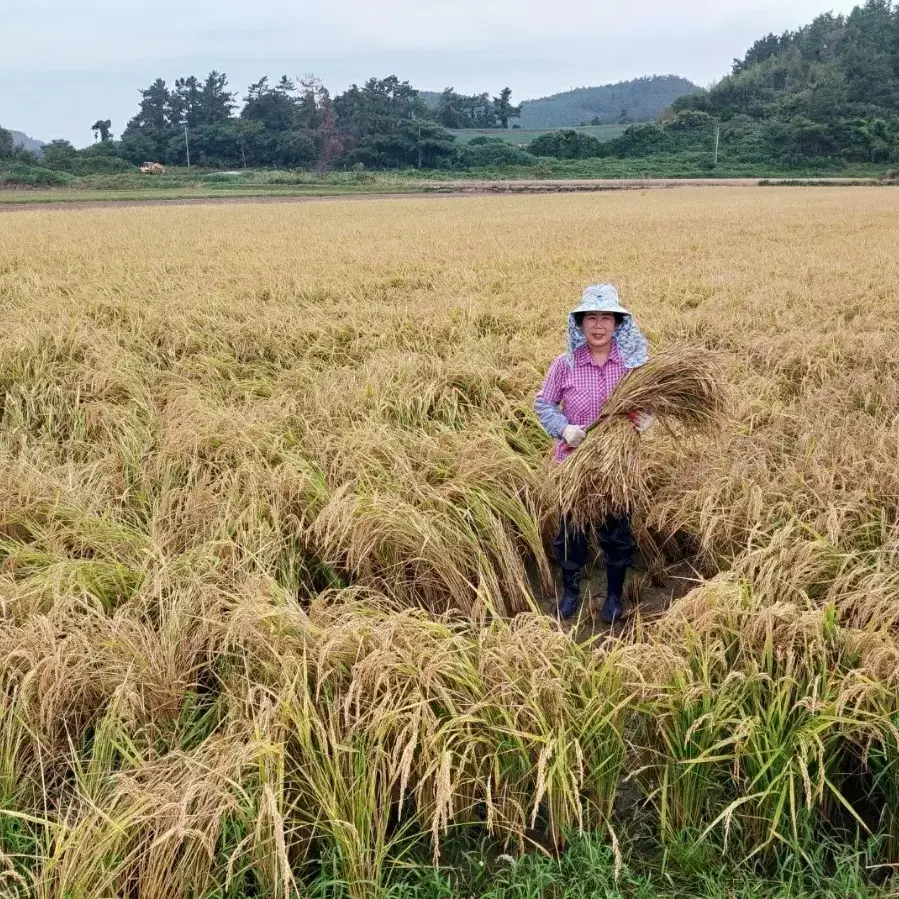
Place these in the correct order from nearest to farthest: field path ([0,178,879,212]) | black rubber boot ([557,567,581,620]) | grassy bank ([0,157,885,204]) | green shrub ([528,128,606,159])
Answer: black rubber boot ([557,567,581,620]) → field path ([0,178,879,212]) → grassy bank ([0,157,885,204]) → green shrub ([528,128,606,159])

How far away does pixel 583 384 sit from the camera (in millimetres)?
3268

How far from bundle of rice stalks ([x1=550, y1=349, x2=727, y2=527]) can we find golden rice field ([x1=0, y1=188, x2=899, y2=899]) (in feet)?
0.57

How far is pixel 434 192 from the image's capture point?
44.6 metres

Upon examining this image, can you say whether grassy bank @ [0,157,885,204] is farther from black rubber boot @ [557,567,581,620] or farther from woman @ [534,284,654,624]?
black rubber boot @ [557,567,581,620]

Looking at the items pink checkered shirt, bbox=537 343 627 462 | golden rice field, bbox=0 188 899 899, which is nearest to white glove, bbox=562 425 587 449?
pink checkered shirt, bbox=537 343 627 462

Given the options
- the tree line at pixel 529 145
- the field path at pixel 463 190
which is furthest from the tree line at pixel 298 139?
the field path at pixel 463 190

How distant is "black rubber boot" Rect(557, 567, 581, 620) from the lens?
3.20 metres

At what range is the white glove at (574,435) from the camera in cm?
308

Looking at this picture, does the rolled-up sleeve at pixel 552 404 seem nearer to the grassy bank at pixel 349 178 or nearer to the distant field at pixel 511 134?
the grassy bank at pixel 349 178

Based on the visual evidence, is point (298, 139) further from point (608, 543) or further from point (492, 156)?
point (608, 543)

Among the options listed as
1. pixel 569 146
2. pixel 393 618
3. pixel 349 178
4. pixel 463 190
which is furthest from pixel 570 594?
pixel 569 146

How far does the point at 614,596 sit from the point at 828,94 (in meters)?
74.9

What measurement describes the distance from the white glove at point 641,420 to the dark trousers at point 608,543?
395 millimetres

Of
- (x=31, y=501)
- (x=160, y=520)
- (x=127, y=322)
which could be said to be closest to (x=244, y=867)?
(x=160, y=520)
